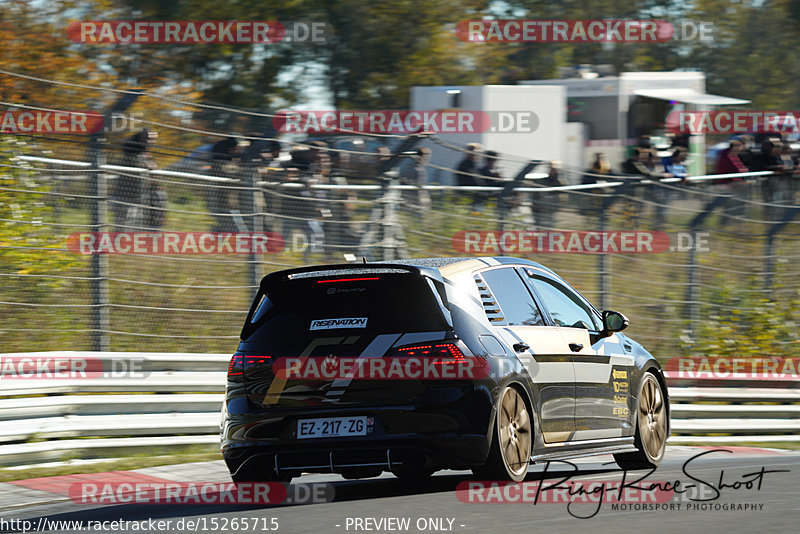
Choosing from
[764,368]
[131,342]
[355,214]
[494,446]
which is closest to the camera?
[494,446]

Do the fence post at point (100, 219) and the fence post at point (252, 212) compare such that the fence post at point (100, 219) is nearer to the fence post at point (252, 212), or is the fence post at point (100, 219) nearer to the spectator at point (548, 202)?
the fence post at point (252, 212)

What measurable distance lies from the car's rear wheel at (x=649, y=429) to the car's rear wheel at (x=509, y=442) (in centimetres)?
190

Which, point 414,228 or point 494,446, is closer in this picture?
point 494,446

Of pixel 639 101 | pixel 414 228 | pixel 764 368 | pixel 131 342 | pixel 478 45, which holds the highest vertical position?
pixel 478 45

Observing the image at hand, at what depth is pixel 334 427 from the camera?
8.12m

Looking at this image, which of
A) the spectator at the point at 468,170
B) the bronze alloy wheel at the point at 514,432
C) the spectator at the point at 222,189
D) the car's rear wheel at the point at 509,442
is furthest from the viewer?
the spectator at the point at 468,170

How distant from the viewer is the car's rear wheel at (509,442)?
8.15 metres

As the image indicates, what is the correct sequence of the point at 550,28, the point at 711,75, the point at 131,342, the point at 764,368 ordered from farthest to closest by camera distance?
the point at 711,75 → the point at 550,28 → the point at 764,368 → the point at 131,342

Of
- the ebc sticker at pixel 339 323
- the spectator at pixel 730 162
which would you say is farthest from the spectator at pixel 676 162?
the ebc sticker at pixel 339 323

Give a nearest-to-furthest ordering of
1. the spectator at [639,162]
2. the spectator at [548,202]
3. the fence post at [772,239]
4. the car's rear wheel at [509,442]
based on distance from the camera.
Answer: the car's rear wheel at [509,442] → the spectator at [548,202] → the fence post at [772,239] → the spectator at [639,162]

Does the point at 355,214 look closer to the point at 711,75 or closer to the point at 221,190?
the point at 221,190

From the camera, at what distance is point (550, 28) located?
50.2 meters

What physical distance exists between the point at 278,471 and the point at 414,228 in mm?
7004

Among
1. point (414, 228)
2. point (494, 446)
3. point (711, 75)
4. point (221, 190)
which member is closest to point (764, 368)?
point (414, 228)
